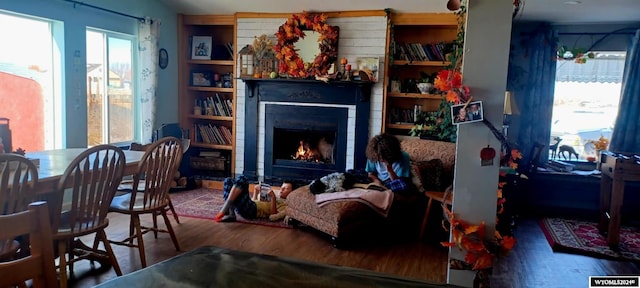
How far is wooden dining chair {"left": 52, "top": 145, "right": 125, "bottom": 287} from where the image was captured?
8.05 ft

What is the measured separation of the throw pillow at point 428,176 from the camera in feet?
13.0

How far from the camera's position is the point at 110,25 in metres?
4.78

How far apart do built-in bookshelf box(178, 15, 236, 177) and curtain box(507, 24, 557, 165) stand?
11.0 feet

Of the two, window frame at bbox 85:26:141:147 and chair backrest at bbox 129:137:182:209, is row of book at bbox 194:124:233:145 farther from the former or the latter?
chair backrest at bbox 129:137:182:209

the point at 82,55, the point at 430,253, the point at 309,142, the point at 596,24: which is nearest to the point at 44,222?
the point at 430,253

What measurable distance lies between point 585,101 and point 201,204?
4515 mm

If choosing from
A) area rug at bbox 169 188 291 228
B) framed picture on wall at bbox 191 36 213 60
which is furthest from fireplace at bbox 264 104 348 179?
framed picture on wall at bbox 191 36 213 60

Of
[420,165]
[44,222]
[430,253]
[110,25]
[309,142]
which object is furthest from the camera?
[309,142]

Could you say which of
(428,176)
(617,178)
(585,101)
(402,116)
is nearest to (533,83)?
(585,101)

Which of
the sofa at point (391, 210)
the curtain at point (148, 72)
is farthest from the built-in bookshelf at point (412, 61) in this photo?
the curtain at point (148, 72)

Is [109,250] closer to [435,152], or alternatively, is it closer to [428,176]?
[428,176]

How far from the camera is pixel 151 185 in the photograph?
3137 millimetres

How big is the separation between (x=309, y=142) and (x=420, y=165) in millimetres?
2003

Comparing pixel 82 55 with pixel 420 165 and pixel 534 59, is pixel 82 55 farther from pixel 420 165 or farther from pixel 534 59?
pixel 534 59
